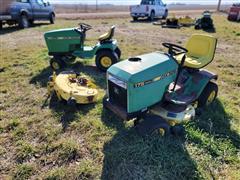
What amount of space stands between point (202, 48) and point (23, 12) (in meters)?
10.8

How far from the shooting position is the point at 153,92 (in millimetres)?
2938

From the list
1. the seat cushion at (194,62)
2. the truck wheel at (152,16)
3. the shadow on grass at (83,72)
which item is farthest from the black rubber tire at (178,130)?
the truck wheel at (152,16)

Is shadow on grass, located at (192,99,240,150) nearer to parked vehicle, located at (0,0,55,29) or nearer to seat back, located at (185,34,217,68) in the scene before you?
seat back, located at (185,34,217,68)

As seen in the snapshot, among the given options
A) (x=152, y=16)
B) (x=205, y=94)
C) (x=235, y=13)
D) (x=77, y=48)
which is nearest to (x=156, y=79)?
(x=205, y=94)

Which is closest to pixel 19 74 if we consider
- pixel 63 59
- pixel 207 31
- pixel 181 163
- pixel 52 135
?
pixel 63 59

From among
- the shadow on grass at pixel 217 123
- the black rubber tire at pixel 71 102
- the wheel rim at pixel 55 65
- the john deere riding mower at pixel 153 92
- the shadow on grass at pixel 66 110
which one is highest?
the john deere riding mower at pixel 153 92

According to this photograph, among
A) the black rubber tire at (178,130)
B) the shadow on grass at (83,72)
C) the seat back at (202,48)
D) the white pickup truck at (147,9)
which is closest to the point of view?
the black rubber tire at (178,130)

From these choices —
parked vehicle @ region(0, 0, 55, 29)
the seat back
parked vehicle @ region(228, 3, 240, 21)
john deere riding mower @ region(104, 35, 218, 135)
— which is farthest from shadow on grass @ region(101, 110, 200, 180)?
parked vehicle @ region(228, 3, 240, 21)

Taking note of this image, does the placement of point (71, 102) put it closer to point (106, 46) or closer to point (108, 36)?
point (106, 46)

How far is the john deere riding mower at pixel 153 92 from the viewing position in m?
2.77

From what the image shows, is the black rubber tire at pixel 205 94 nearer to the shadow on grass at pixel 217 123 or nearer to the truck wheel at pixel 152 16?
the shadow on grass at pixel 217 123

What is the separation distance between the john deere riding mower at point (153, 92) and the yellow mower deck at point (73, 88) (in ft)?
2.20

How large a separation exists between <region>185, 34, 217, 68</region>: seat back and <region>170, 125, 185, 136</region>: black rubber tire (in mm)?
1127

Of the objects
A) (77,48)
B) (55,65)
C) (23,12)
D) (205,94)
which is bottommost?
(55,65)
